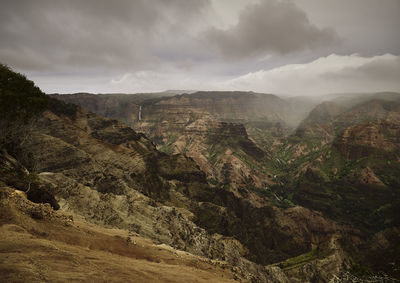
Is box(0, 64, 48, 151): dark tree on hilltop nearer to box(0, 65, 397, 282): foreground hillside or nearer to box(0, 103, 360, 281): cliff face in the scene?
box(0, 65, 397, 282): foreground hillside

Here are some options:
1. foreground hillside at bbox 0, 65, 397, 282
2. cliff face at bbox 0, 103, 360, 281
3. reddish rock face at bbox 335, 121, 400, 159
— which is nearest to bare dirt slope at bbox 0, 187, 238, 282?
foreground hillside at bbox 0, 65, 397, 282

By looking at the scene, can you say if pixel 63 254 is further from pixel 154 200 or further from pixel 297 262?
pixel 297 262

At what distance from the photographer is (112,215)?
3938 cm

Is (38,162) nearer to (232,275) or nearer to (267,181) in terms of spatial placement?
(232,275)

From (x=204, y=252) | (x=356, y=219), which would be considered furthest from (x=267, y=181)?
(x=204, y=252)

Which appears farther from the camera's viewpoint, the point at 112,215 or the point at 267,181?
the point at 267,181

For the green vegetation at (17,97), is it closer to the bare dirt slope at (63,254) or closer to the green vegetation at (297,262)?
the bare dirt slope at (63,254)

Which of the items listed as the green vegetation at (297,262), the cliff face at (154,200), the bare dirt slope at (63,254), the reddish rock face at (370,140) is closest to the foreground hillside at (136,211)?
the bare dirt slope at (63,254)

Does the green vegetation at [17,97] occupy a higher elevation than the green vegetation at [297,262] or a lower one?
higher

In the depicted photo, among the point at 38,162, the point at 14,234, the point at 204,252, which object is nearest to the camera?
the point at 14,234

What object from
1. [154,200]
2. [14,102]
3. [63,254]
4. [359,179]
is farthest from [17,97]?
[359,179]

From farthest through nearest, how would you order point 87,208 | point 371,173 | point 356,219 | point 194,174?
1. point 371,173
2. point 356,219
3. point 194,174
4. point 87,208

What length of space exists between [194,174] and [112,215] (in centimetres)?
8039

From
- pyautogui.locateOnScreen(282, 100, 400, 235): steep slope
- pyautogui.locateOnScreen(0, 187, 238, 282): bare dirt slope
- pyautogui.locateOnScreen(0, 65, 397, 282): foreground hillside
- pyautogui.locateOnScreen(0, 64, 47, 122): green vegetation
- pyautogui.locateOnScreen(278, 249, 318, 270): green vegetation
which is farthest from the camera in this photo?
pyautogui.locateOnScreen(282, 100, 400, 235): steep slope
